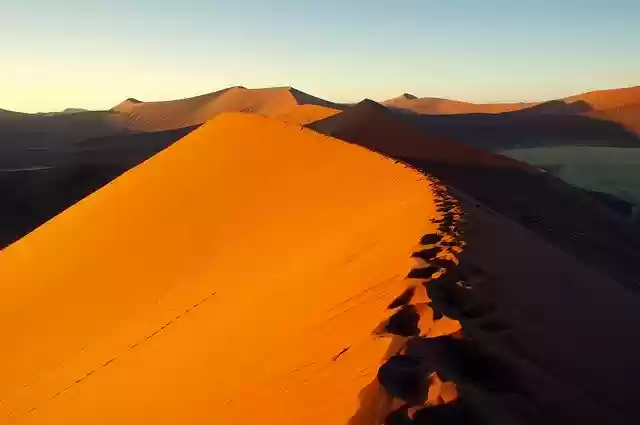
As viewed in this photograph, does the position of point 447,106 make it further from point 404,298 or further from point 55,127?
point 404,298

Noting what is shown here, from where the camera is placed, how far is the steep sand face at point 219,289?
3.18m

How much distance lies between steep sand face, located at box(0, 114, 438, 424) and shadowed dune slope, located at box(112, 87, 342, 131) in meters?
56.3

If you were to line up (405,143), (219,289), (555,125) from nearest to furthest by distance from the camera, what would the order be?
1. (219,289)
2. (405,143)
3. (555,125)

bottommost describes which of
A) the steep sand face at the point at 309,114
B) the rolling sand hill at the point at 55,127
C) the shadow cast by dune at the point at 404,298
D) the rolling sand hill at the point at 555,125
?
the rolling sand hill at the point at 555,125

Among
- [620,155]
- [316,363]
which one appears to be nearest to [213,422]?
[316,363]

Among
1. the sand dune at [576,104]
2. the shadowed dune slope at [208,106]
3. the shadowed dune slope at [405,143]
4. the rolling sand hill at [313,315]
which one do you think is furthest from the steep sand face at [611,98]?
the rolling sand hill at [313,315]

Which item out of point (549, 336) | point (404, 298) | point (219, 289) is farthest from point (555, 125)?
point (404, 298)

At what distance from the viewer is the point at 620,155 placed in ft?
103

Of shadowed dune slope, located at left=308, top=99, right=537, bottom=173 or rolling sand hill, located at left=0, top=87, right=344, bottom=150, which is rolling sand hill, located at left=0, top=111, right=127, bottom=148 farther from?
shadowed dune slope, located at left=308, top=99, right=537, bottom=173

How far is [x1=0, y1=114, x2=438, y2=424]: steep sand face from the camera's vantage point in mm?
3180

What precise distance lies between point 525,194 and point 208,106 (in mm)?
65062

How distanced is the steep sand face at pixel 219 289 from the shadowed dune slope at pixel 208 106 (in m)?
56.3

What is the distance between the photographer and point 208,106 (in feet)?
247

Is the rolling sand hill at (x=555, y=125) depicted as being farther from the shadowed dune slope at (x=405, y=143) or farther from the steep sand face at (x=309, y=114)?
the shadowed dune slope at (x=405, y=143)
